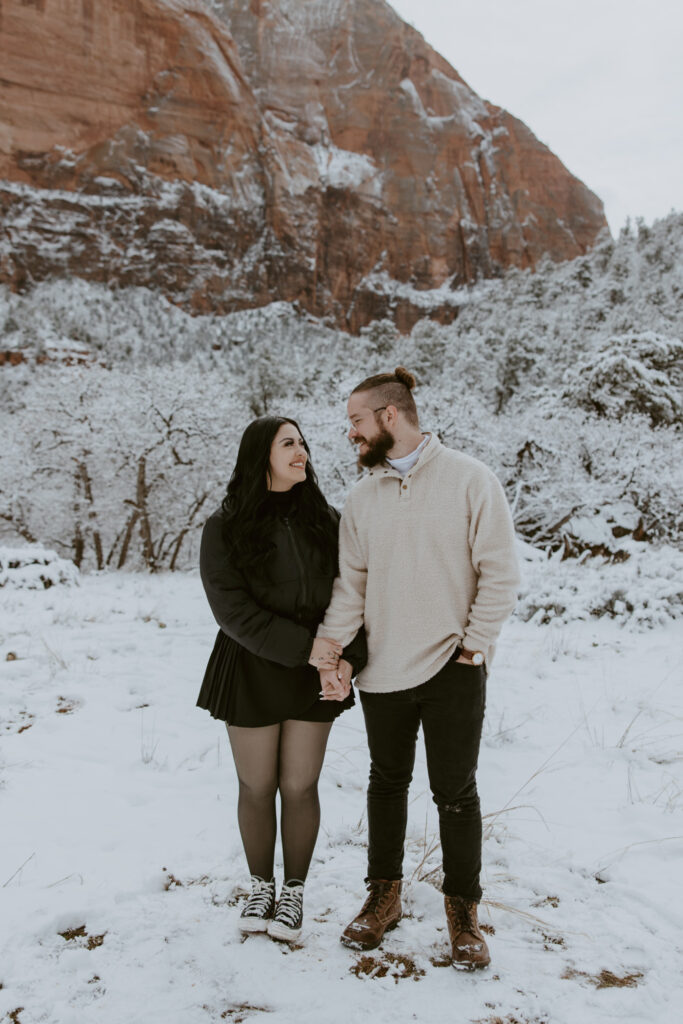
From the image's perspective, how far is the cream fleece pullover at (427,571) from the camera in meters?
2.28

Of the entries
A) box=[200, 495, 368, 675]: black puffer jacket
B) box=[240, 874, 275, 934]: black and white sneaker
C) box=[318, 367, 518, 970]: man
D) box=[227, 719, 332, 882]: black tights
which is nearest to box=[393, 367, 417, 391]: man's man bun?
box=[318, 367, 518, 970]: man

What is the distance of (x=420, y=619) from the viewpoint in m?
2.34

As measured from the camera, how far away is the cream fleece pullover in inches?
89.7

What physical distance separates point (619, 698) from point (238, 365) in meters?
59.9

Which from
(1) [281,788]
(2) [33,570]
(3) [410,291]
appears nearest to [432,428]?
(2) [33,570]

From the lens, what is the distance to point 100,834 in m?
3.14

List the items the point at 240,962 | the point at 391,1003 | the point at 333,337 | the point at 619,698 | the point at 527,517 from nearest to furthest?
the point at 391,1003
the point at 240,962
the point at 619,698
the point at 527,517
the point at 333,337

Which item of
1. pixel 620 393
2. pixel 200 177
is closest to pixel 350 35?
pixel 200 177

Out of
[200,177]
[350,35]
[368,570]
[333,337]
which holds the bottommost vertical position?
[368,570]

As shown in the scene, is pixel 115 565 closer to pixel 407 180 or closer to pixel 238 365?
pixel 238 365

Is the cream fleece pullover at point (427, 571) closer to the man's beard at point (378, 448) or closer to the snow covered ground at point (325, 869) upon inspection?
the man's beard at point (378, 448)

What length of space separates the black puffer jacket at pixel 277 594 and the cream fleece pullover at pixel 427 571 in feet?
0.26

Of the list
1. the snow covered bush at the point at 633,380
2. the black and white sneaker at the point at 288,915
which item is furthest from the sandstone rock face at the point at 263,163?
the black and white sneaker at the point at 288,915

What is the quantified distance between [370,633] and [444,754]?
1.73ft
